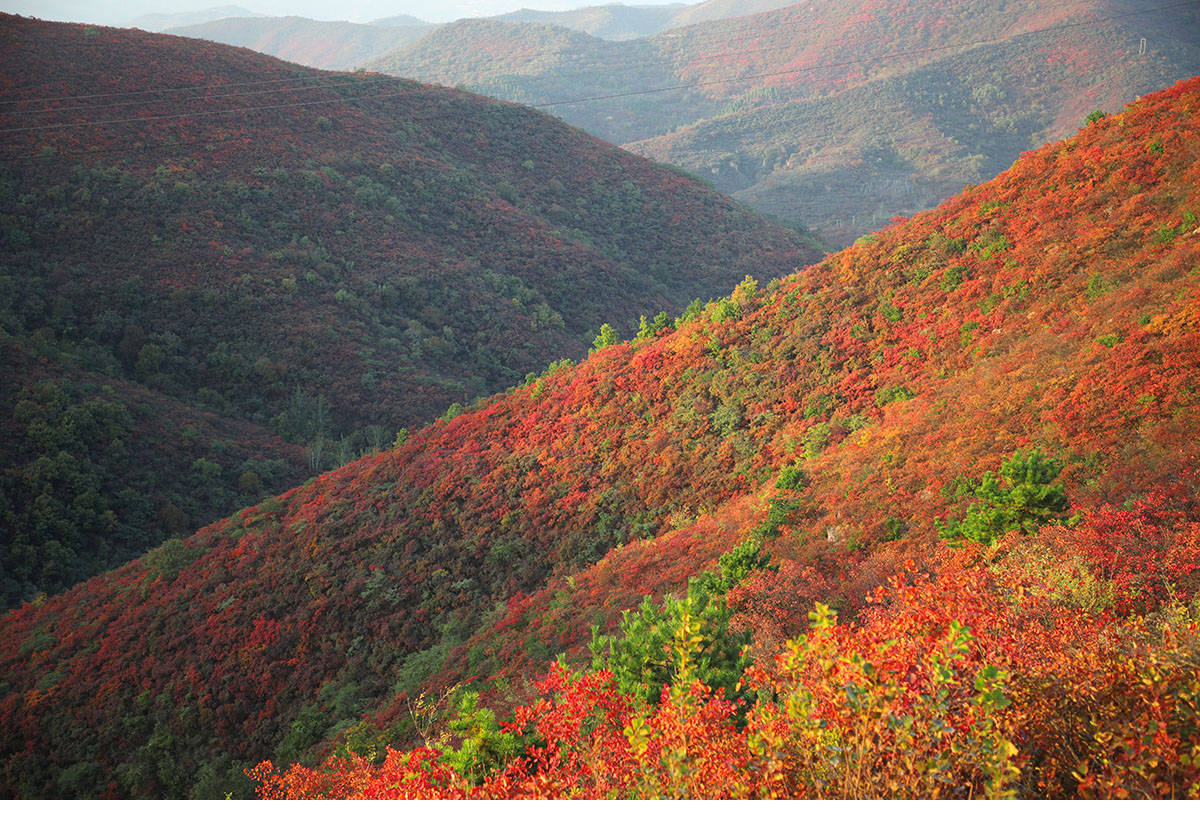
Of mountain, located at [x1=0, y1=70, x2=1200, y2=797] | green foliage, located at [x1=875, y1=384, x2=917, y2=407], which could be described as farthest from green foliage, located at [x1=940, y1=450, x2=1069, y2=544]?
green foliage, located at [x1=875, y1=384, x2=917, y2=407]

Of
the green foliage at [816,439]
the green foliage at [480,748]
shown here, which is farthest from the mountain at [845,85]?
the green foliage at [480,748]

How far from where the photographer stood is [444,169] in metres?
54.5

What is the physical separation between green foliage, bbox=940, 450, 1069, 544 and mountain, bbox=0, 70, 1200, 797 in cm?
4

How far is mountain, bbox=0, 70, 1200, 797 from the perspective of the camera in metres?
4.05

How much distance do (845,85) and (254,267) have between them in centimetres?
12510

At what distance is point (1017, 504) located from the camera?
9016 mm

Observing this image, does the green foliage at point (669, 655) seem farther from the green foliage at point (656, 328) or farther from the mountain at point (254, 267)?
the mountain at point (254, 267)

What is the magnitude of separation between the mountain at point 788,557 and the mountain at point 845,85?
66.2 m

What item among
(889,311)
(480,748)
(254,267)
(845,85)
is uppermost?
(845,85)

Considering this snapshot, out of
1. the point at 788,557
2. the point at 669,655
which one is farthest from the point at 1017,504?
the point at 669,655

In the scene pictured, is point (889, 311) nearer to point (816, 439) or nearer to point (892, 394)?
point (892, 394)

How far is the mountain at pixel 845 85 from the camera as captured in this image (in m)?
104

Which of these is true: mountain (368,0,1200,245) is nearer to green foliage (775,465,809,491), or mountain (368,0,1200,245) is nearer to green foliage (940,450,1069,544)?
green foliage (775,465,809,491)

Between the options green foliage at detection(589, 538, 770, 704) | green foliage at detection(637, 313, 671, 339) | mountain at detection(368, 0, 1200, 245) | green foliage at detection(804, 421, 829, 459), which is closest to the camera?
green foliage at detection(589, 538, 770, 704)
